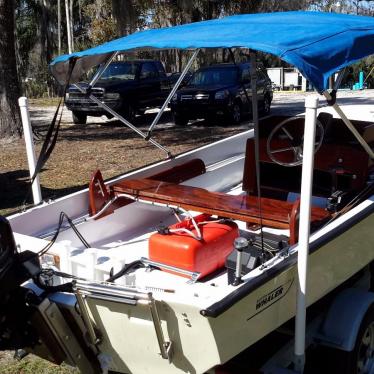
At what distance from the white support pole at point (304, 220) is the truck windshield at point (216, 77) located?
13.4 m

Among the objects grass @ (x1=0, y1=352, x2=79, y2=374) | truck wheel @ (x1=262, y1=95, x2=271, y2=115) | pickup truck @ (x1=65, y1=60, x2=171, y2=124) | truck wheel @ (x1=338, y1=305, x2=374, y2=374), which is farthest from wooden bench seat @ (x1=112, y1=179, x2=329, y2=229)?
truck wheel @ (x1=262, y1=95, x2=271, y2=115)

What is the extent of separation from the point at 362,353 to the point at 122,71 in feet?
46.4

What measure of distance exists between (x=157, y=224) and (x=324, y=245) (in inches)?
81.1

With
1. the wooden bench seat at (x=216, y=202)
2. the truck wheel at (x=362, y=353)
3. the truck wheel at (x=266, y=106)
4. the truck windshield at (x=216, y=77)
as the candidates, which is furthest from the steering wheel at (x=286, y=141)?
the truck wheel at (x=266, y=106)

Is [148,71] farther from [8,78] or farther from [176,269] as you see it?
[176,269]

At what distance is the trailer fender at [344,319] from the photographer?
355 cm

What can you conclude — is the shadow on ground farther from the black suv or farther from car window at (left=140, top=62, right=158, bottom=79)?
car window at (left=140, top=62, right=158, bottom=79)

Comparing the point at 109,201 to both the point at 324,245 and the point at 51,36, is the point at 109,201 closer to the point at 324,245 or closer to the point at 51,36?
the point at 324,245

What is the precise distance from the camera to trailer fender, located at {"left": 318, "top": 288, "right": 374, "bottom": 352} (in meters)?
3.55

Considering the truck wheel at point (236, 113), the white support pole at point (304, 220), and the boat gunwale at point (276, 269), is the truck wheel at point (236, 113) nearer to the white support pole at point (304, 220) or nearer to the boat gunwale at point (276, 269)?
the boat gunwale at point (276, 269)

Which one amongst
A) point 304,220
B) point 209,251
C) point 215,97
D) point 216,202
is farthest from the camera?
point 215,97

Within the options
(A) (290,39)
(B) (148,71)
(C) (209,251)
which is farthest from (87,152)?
(A) (290,39)

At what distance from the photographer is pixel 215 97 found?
51.0 feet

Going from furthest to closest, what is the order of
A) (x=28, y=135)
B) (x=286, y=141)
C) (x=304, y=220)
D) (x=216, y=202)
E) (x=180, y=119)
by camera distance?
(x=180, y=119), (x=286, y=141), (x=28, y=135), (x=216, y=202), (x=304, y=220)
